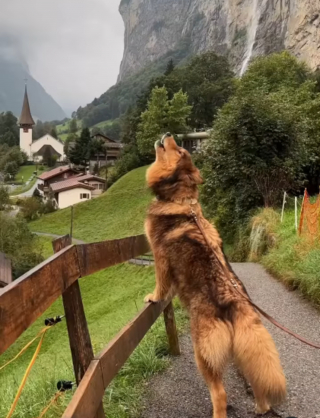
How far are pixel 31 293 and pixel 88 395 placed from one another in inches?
Answer: 27.5

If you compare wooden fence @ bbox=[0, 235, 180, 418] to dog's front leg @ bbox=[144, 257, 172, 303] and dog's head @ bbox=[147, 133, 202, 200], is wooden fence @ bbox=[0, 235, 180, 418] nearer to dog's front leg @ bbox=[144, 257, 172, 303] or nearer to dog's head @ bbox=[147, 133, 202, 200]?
dog's front leg @ bbox=[144, 257, 172, 303]

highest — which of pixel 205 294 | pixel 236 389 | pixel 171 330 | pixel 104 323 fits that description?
→ pixel 205 294

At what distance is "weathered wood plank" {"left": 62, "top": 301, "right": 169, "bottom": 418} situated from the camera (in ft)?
6.49

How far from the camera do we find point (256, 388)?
109 inches

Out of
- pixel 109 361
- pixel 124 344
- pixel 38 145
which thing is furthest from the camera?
pixel 38 145

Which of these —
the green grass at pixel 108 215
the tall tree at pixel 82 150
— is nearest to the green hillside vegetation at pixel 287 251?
the green grass at pixel 108 215

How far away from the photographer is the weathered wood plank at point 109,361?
6.49 feet

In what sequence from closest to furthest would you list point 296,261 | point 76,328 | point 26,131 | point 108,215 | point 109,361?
point 76,328 < point 109,361 < point 296,261 < point 108,215 < point 26,131

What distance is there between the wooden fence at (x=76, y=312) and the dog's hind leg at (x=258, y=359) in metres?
0.78

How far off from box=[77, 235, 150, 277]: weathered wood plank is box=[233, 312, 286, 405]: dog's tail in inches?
39.8

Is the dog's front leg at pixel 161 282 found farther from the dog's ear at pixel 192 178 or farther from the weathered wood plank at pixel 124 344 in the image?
the dog's ear at pixel 192 178

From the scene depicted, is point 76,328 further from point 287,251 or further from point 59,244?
point 287,251

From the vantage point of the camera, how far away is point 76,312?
92.7 inches

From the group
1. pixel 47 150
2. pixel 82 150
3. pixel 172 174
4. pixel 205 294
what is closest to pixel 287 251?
pixel 172 174
